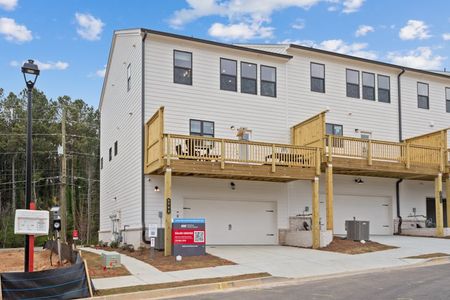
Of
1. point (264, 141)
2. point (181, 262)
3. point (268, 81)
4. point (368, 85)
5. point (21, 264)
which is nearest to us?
point (181, 262)

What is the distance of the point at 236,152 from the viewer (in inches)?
786

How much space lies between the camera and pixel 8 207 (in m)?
50.3

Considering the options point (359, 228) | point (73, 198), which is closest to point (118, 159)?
point (359, 228)

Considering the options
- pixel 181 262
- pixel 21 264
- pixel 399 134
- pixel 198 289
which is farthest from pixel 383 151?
pixel 21 264

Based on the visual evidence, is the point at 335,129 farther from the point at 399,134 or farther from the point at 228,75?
the point at 228,75

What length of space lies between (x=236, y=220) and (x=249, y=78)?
20.7ft

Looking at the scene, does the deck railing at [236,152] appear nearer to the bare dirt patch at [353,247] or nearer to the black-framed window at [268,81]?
the black-framed window at [268,81]

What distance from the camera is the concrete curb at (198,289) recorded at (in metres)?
11.4

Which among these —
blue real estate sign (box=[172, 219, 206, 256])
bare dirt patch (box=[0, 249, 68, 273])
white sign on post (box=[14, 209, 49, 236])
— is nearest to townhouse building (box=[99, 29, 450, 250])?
blue real estate sign (box=[172, 219, 206, 256])

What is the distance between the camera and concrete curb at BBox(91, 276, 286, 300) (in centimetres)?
1137

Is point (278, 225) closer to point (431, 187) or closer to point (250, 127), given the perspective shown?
point (250, 127)

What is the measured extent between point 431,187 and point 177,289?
18.7 m

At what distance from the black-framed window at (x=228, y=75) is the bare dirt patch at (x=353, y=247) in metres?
7.90

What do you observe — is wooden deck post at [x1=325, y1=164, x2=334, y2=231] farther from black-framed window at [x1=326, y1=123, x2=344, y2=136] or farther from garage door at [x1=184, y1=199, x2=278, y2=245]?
black-framed window at [x1=326, y1=123, x2=344, y2=136]
